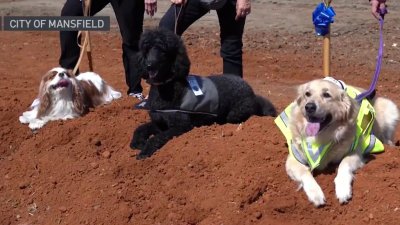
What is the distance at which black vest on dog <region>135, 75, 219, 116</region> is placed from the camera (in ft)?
19.0

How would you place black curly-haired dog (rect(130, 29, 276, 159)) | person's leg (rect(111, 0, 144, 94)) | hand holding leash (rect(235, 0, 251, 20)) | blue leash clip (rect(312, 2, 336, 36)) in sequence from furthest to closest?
person's leg (rect(111, 0, 144, 94)), hand holding leash (rect(235, 0, 251, 20)), blue leash clip (rect(312, 2, 336, 36)), black curly-haired dog (rect(130, 29, 276, 159))

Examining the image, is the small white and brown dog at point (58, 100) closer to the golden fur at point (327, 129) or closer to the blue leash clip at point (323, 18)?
the blue leash clip at point (323, 18)

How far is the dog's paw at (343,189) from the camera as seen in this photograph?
15.3ft

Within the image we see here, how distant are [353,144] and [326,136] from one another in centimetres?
26

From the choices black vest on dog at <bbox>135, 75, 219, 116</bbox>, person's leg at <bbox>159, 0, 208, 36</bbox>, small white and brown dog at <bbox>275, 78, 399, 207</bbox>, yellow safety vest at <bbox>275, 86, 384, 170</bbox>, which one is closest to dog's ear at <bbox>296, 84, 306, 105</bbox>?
small white and brown dog at <bbox>275, 78, 399, 207</bbox>

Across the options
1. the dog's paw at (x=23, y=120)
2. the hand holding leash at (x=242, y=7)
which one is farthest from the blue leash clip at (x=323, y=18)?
the dog's paw at (x=23, y=120)

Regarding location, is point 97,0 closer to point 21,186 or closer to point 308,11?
point 21,186

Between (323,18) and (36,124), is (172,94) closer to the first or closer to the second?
(323,18)

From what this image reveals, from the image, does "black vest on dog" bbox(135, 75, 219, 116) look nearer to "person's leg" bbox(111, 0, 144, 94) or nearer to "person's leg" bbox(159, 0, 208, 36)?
"person's leg" bbox(159, 0, 208, 36)

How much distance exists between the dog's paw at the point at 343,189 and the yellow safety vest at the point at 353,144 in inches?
8.7

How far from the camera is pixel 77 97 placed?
22.7 ft

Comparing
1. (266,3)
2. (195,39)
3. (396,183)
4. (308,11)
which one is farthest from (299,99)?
(266,3)

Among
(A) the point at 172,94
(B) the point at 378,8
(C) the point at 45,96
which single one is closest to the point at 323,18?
(B) the point at 378,8

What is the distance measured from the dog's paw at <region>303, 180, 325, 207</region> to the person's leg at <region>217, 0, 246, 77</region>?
215cm
